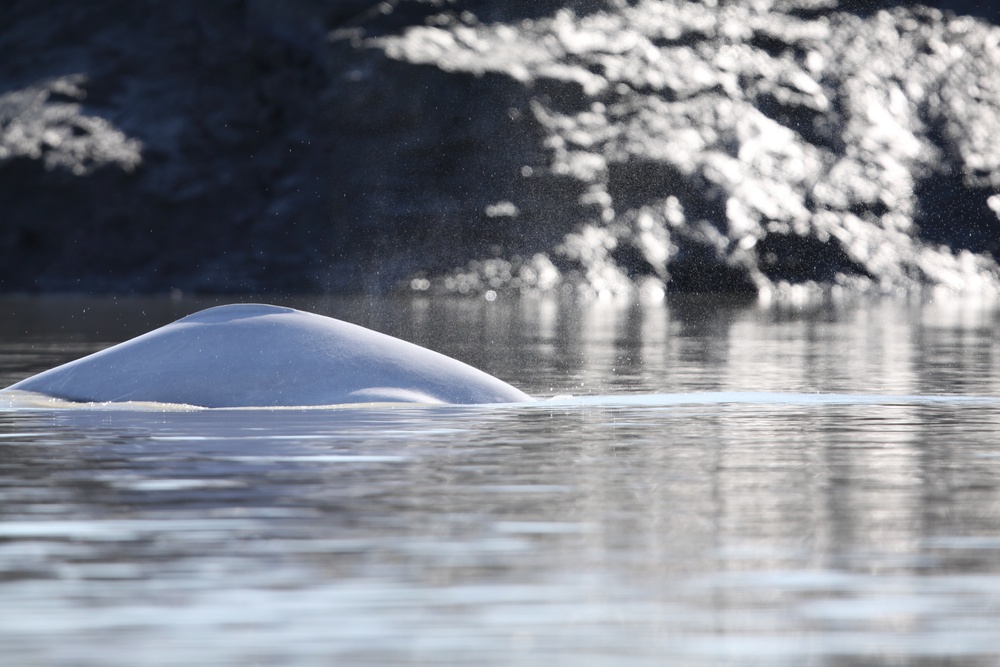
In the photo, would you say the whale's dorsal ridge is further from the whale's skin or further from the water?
the water

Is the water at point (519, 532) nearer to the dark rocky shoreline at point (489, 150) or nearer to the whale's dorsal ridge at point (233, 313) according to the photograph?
the whale's dorsal ridge at point (233, 313)

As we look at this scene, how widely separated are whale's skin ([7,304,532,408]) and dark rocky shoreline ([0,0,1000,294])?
5246cm

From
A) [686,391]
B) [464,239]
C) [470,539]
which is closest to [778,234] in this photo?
[464,239]

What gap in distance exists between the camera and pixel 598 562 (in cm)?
788

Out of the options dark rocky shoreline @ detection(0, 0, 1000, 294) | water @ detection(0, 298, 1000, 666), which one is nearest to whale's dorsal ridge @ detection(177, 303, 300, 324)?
water @ detection(0, 298, 1000, 666)

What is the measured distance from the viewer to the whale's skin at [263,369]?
1551 centimetres

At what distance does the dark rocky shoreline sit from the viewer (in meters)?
71.2

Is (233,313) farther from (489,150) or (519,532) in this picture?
(489,150)

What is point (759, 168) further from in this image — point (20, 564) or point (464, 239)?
point (20, 564)

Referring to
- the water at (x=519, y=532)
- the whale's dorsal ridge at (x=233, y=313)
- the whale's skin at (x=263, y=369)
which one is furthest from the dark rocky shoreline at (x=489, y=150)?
the water at (x=519, y=532)

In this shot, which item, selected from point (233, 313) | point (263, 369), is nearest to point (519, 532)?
point (263, 369)

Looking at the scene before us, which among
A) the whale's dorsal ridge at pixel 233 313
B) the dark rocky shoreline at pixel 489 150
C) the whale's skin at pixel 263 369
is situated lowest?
the whale's skin at pixel 263 369

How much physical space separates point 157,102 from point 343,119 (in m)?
7.64

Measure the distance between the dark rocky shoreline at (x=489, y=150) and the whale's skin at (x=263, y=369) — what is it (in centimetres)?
5246
